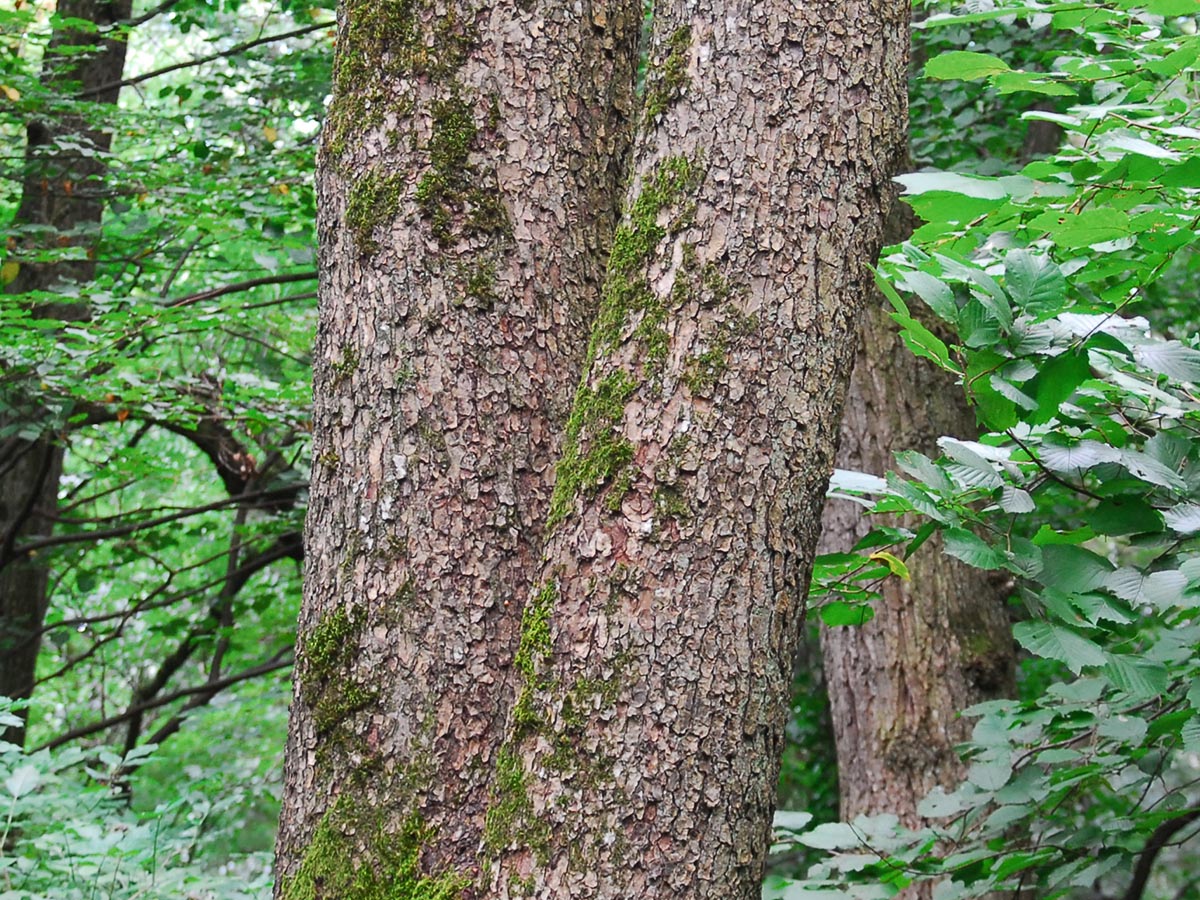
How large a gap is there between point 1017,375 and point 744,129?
0.54 meters

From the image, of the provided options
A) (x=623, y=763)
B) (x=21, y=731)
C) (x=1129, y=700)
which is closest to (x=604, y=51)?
(x=623, y=763)

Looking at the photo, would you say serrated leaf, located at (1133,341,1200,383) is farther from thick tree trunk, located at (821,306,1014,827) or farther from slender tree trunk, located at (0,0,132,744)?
slender tree trunk, located at (0,0,132,744)

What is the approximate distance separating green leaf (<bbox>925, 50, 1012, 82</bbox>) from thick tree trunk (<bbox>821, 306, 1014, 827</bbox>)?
6.89 feet

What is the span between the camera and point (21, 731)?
5.46 meters

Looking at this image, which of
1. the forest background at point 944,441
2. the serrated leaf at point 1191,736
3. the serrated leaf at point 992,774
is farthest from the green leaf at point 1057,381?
the serrated leaf at point 992,774

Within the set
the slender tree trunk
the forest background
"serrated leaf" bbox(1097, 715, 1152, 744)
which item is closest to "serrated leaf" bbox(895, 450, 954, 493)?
the forest background

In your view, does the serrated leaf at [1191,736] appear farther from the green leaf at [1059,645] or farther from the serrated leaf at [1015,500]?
the serrated leaf at [1015,500]

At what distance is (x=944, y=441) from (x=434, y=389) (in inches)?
31.2

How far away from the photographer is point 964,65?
5.22ft

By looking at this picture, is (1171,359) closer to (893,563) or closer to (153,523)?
(893,563)

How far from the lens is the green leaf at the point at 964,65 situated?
5.13 feet

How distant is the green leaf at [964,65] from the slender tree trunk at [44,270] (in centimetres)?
385

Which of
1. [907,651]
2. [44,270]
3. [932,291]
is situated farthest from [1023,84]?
[44,270]

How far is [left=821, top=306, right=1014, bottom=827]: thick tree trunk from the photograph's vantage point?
3584 mm
